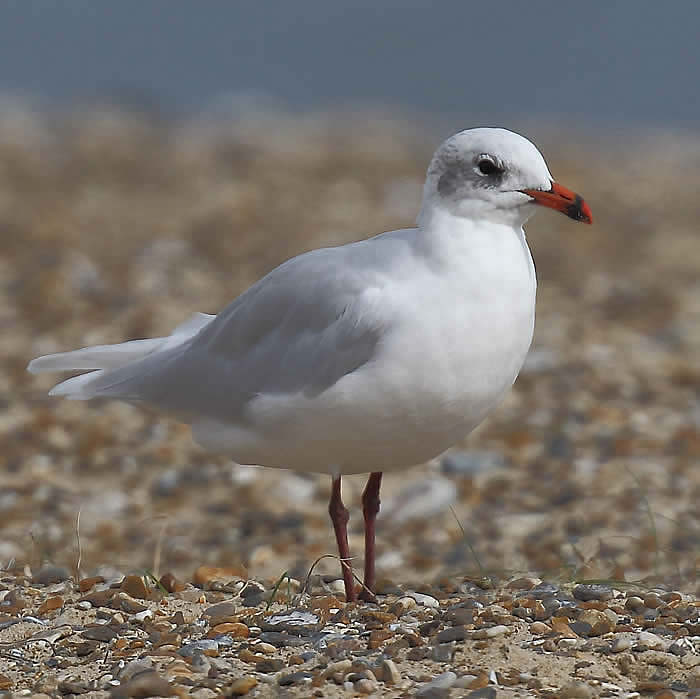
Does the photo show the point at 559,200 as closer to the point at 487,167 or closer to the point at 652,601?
the point at 487,167

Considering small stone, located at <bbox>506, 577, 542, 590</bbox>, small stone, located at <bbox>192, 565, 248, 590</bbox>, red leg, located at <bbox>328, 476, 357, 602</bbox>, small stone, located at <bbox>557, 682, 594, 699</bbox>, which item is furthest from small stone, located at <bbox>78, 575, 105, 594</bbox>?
small stone, located at <bbox>557, 682, 594, 699</bbox>

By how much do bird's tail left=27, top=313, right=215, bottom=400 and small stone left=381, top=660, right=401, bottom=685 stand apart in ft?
6.14

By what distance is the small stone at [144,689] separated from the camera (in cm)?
335

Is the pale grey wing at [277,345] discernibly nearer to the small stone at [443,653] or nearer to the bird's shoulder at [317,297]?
the bird's shoulder at [317,297]

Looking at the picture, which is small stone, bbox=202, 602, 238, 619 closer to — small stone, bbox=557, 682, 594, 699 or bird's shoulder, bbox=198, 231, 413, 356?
bird's shoulder, bbox=198, 231, 413, 356

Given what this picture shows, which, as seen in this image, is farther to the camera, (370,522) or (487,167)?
(370,522)

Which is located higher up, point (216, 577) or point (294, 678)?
point (216, 577)

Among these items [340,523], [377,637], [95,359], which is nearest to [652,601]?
[377,637]

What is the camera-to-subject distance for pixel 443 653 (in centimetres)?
367

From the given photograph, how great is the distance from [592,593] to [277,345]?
1.37 metres

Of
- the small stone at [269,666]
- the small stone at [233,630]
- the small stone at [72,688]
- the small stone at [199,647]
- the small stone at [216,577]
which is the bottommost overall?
the small stone at [72,688]

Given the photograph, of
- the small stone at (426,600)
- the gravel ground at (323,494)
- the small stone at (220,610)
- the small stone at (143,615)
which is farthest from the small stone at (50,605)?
A: the small stone at (426,600)

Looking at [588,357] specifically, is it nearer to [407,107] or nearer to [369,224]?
[369,224]

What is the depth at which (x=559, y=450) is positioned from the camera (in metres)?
7.64
